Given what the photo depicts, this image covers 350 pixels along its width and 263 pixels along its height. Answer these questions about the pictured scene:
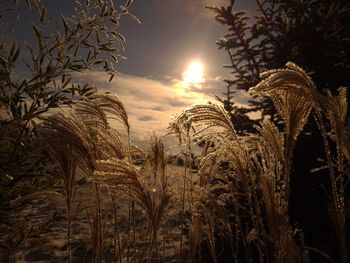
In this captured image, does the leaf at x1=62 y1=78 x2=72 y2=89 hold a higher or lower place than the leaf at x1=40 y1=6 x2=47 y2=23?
lower

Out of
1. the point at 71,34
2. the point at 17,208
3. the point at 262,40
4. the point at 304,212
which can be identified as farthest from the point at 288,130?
the point at 262,40

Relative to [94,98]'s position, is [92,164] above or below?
below

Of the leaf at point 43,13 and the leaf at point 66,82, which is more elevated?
the leaf at point 43,13

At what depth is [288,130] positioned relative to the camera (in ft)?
8.29

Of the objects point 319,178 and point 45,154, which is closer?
point 45,154

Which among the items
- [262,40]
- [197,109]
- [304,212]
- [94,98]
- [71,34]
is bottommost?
[304,212]

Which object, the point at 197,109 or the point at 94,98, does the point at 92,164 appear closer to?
the point at 197,109

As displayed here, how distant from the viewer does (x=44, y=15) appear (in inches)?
150

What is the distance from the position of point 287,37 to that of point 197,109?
5.08 meters

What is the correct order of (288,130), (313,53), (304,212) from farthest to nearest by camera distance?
1. (313,53)
2. (304,212)
3. (288,130)

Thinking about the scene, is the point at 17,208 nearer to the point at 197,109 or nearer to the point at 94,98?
the point at 94,98

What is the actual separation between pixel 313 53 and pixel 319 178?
2.32 m

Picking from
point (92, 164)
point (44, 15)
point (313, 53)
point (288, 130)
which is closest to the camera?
point (288, 130)

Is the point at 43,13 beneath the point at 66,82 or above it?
above
